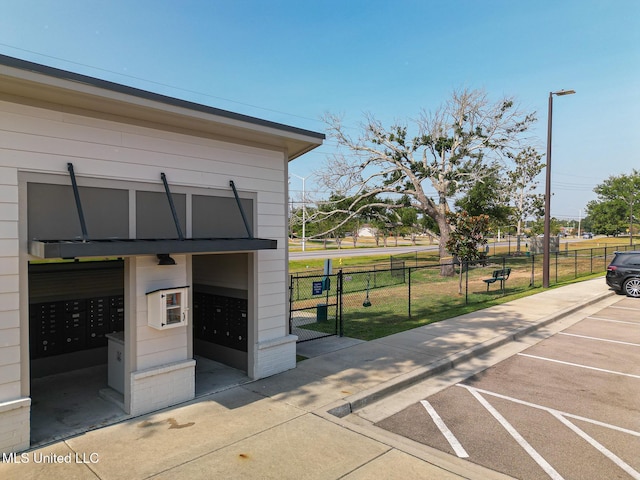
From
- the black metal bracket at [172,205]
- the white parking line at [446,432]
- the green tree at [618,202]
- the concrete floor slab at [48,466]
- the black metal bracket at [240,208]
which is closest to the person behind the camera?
the concrete floor slab at [48,466]

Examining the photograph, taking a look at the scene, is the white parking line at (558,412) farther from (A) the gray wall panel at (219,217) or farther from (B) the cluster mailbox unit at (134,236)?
(A) the gray wall panel at (219,217)

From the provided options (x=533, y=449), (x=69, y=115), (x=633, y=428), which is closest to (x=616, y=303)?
(x=633, y=428)

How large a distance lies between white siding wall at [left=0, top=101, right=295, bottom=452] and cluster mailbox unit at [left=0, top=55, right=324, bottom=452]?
0.02 meters

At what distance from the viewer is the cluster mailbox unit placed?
14.9 ft

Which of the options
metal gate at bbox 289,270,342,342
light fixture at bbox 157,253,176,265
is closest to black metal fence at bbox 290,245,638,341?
metal gate at bbox 289,270,342,342

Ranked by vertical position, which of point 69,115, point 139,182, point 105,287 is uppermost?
point 69,115

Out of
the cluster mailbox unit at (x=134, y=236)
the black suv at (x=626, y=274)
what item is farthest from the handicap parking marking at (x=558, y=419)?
the black suv at (x=626, y=274)

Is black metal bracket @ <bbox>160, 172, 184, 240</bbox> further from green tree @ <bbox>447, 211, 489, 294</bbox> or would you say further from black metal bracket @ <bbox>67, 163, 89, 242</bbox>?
green tree @ <bbox>447, 211, 489, 294</bbox>

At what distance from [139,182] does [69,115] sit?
3.56 feet

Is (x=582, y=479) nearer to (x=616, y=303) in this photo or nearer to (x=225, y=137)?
(x=225, y=137)

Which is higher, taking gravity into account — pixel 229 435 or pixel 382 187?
pixel 382 187

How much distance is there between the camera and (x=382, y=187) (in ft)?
89.7

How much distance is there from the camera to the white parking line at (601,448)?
14.0 feet

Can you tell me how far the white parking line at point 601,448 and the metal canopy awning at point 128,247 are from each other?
4.72 m
